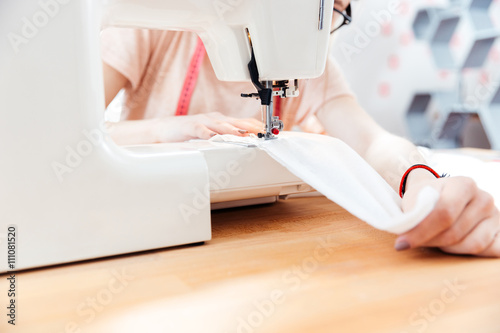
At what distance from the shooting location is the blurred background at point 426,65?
2090 mm

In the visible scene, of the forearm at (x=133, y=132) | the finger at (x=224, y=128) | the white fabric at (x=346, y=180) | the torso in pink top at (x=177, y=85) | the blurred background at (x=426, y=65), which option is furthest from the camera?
the blurred background at (x=426, y=65)

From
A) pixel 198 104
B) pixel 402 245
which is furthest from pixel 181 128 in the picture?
pixel 402 245

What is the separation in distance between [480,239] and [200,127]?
20.5 inches

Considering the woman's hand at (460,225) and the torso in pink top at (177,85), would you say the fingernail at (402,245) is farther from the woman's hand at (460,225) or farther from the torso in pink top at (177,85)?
the torso in pink top at (177,85)

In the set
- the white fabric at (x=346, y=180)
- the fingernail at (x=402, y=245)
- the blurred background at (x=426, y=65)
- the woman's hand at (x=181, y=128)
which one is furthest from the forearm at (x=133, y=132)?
the blurred background at (x=426, y=65)

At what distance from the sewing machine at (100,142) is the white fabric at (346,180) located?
54 millimetres

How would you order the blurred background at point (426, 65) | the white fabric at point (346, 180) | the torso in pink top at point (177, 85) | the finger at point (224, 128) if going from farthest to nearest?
1. the blurred background at point (426, 65)
2. the torso in pink top at point (177, 85)
3. the finger at point (224, 128)
4. the white fabric at point (346, 180)

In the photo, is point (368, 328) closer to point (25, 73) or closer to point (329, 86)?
point (25, 73)

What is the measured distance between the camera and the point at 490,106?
78.4 inches

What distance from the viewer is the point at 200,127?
89 cm

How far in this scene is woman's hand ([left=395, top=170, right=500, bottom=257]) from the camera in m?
0.60

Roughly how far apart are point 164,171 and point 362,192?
0.29m

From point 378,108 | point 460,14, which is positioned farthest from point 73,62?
point 460,14

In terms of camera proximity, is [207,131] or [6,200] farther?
[207,131]
